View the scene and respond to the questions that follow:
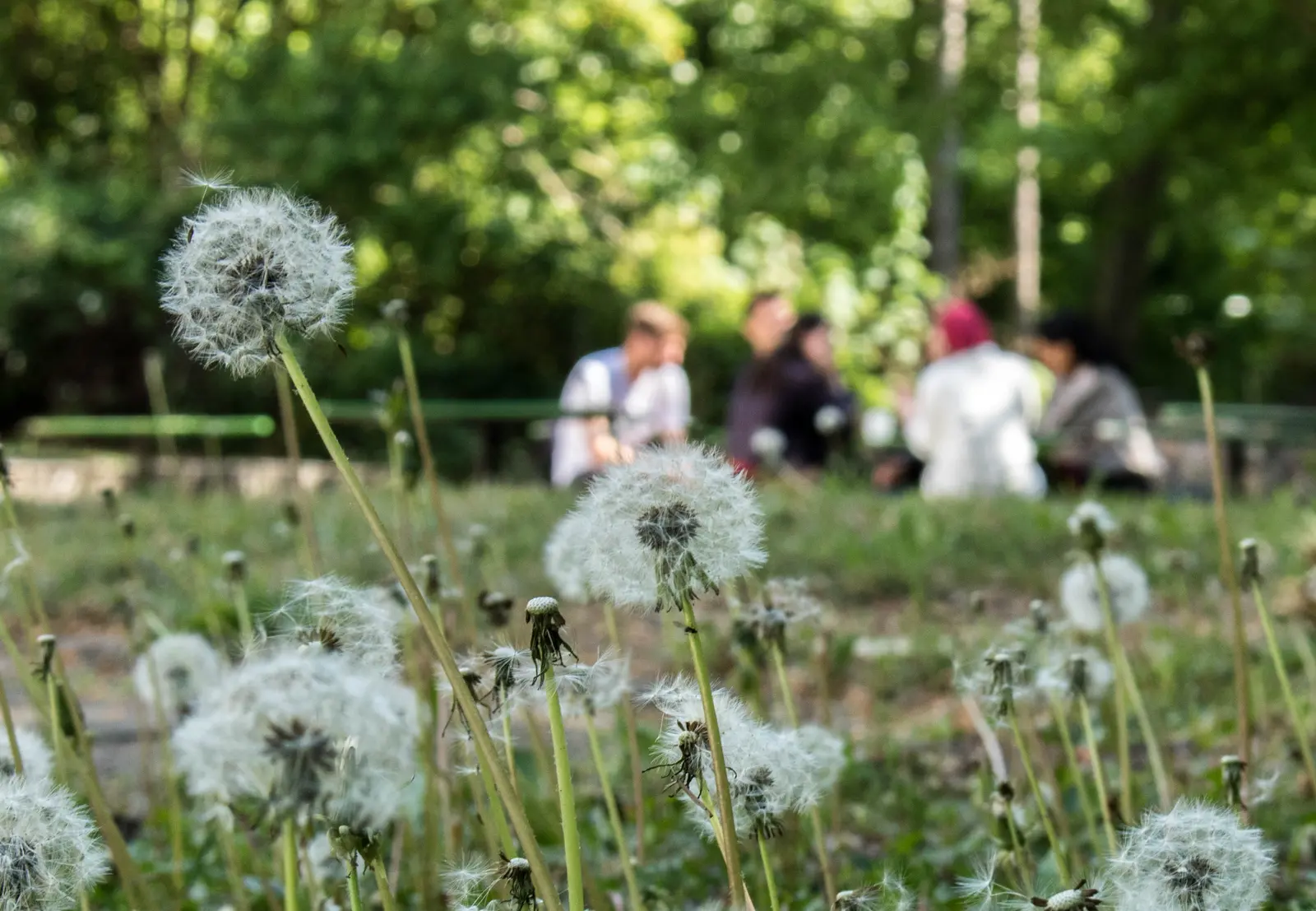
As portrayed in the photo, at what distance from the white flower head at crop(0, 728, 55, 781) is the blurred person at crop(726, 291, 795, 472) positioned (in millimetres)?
8529

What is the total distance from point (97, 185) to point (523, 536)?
15.7 metres

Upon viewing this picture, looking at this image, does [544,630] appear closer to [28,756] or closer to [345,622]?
[345,622]

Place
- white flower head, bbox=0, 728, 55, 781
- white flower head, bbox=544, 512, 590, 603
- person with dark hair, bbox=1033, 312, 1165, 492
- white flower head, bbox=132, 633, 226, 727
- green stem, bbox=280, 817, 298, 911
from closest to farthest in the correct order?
green stem, bbox=280, 817, 298, 911, white flower head, bbox=0, 728, 55, 781, white flower head, bbox=544, 512, 590, 603, white flower head, bbox=132, 633, 226, 727, person with dark hair, bbox=1033, 312, 1165, 492

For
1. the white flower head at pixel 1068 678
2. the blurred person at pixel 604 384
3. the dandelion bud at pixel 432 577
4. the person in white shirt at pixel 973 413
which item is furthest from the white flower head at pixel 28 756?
the person in white shirt at pixel 973 413

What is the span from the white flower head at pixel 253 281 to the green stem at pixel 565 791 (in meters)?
0.38

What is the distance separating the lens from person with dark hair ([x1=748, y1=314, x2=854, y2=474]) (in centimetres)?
1066

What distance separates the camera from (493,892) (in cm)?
223

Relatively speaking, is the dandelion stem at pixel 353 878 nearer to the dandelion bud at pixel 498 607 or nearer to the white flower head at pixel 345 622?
the white flower head at pixel 345 622

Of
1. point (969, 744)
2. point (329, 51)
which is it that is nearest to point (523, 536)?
point (969, 744)

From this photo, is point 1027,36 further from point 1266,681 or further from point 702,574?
point 702,574

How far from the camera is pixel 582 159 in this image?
21875mm

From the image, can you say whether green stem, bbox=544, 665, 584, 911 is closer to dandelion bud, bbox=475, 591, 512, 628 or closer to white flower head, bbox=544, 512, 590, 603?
dandelion bud, bbox=475, 591, 512, 628

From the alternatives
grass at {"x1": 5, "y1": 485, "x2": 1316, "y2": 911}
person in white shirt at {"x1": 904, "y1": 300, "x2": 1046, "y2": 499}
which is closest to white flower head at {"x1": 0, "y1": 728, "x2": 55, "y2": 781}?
grass at {"x1": 5, "y1": 485, "x2": 1316, "y2": 911}

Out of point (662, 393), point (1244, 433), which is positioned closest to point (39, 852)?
point (662, 393)
